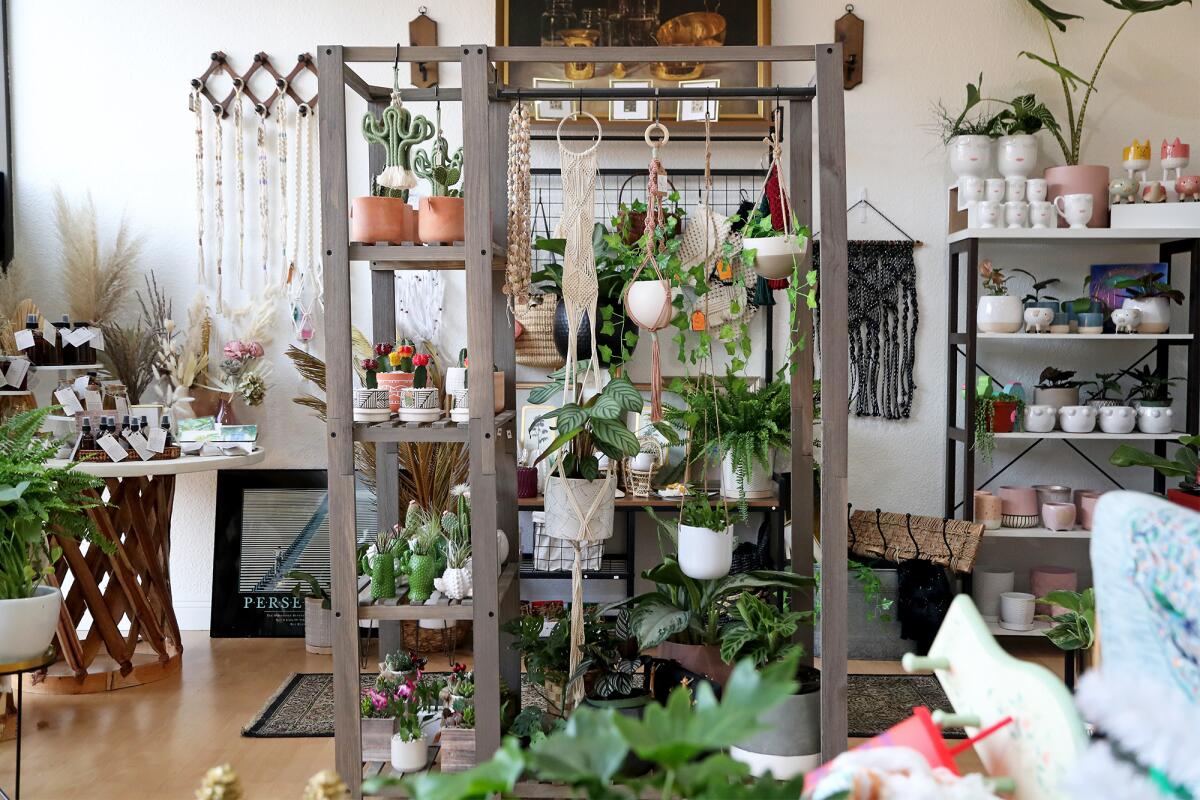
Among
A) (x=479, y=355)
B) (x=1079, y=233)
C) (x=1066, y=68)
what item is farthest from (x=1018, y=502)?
(x=479, y=355)

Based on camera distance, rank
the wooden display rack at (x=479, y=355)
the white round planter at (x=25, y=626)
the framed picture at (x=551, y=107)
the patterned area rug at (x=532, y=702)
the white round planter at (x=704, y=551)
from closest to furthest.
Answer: the white round planter at (x=25, y=626) → the wooden display rack at (x=479, y=355) → the white round planter at (x=704, y=551) → the patterned area rug at (x=532, y=702) → the framed picture at (x=551, y=107)

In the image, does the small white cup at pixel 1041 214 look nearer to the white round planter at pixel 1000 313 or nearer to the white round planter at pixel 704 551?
the white round planter at pixel 1000 313

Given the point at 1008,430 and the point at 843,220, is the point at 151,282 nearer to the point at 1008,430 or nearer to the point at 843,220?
the point at 843,220

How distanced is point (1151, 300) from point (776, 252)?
7.23 feet

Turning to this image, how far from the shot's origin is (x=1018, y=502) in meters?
4.34

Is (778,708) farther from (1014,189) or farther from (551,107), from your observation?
(551,107)

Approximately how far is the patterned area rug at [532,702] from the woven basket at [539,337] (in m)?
1.34

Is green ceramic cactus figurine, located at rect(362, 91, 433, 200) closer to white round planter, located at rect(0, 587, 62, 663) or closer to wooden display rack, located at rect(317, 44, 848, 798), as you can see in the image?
wooden display rack, located at rect(317, 44, 848, 798)

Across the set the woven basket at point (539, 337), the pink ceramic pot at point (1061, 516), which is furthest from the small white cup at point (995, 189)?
the woven basket at point (539, 337)

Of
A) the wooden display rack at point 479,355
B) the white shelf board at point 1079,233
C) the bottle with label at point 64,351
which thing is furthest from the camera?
the white shelf board at point 1079,233

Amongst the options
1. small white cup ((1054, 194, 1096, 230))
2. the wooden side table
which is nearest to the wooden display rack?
the wooden side table

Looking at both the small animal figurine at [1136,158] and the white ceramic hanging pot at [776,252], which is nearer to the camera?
the white ceramic hanging pot at [776,252]

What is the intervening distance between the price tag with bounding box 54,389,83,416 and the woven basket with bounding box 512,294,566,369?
1667mm

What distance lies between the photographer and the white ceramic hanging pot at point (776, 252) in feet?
9.51
